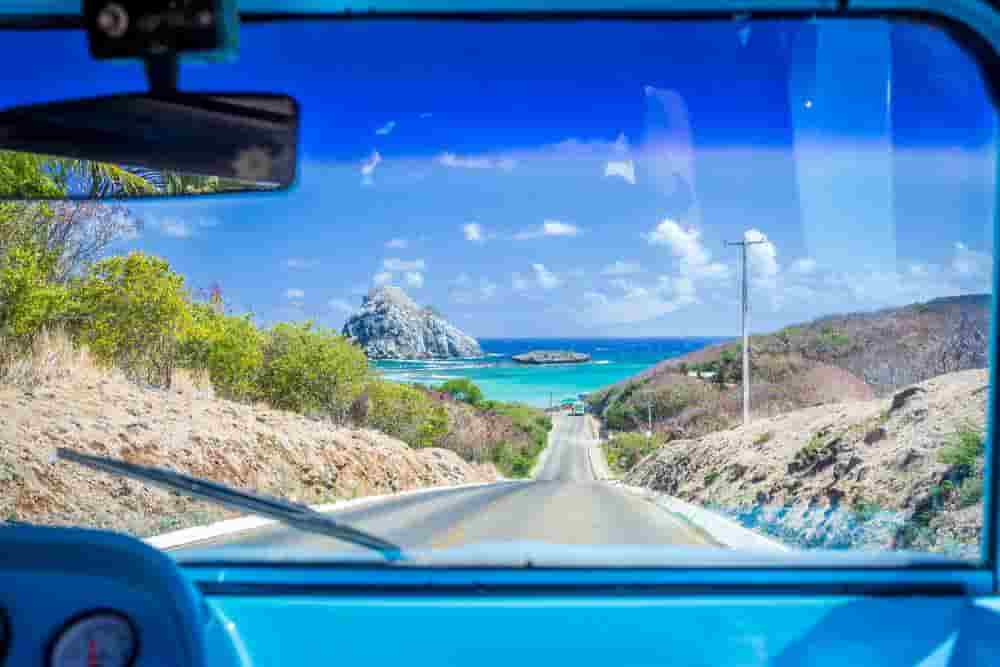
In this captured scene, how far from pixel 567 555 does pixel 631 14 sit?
60.7 inches

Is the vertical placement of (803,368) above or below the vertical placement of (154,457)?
above

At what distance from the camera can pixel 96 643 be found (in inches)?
86.1

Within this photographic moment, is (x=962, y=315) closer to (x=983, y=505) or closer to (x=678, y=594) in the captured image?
(x=983, y=505)

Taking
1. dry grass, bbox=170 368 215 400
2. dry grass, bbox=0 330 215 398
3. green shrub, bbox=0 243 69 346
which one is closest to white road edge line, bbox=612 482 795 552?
dry grass, bbox=170 368 215 400

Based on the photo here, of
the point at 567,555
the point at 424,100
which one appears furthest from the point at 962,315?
the point at 424,100

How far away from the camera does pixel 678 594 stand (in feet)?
8.67

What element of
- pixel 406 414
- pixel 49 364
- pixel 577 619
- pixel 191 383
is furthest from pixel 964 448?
pixel 49 364

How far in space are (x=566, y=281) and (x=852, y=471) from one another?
948mm

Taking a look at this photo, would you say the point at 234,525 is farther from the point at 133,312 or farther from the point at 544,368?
the point at 544,368

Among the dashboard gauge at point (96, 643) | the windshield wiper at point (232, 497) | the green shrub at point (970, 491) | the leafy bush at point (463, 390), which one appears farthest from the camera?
the green shrub at point (970, 491)

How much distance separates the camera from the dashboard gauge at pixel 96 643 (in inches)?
86.1

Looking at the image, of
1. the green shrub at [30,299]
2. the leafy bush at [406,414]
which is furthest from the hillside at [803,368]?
the green shrub at [30,299]

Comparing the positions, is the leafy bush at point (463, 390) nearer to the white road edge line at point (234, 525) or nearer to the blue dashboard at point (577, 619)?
the white road edge line at point (234, 525)

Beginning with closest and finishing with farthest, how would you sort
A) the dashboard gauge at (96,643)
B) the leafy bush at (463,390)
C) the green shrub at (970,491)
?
1. the dashboard gauge at (96,643)
2. the leafy bush at (463,390)
3. the green shrub at (970,491)
